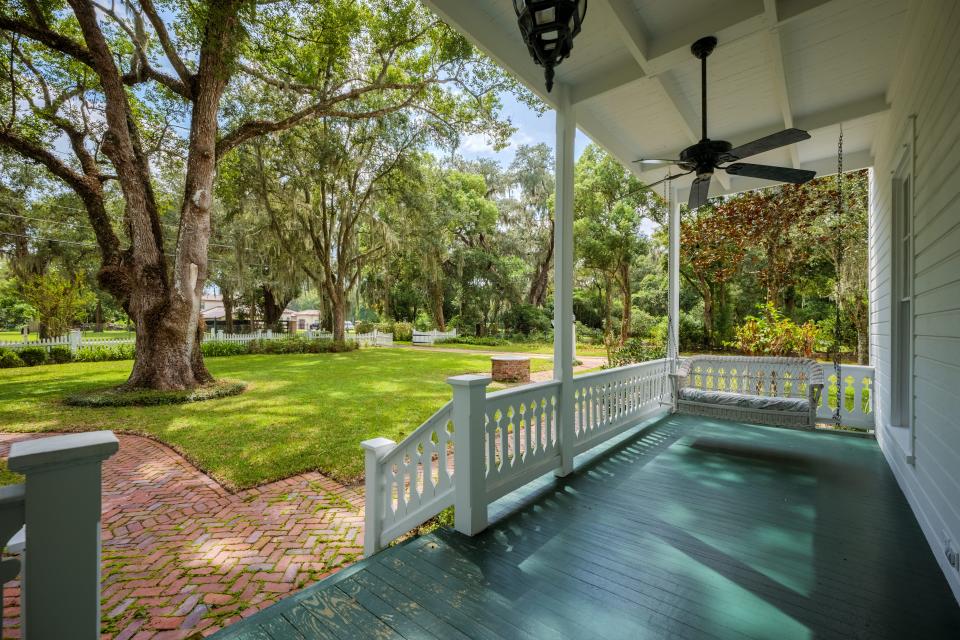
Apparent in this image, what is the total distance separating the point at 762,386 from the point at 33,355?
49.5 ft

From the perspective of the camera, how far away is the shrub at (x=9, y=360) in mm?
9430

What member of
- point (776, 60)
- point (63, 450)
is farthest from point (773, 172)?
point (63, 450)

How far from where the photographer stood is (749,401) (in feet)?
12.2

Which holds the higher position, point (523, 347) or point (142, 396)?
point (523, 347)

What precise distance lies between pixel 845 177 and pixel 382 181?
36.7 ft

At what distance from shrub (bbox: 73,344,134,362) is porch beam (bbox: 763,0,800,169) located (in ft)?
48.1

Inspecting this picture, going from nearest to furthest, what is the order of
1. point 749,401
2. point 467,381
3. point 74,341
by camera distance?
point 467,381
point 749,401
point 74,341

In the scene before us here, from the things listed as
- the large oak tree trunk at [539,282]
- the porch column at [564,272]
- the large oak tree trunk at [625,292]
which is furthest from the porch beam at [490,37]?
the large oak tree trunk at [539,282]

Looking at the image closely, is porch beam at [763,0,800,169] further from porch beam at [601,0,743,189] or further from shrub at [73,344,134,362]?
shrub at [73,344,134,362]

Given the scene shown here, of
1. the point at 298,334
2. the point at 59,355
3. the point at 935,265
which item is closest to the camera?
the point at 935,265

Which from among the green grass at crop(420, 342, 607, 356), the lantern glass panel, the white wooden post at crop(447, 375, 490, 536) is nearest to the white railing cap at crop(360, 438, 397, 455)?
the white wooden post at crop(447, 375, 490, 536)

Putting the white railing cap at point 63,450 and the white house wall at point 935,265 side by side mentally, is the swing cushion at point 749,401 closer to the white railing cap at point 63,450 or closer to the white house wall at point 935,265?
the white house wall at point 935,265

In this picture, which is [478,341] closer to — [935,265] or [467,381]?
[467,381]

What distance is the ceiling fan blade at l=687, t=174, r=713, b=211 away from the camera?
10.7ft
